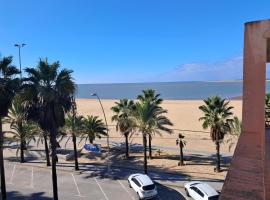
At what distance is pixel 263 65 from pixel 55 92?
1380 centimetres

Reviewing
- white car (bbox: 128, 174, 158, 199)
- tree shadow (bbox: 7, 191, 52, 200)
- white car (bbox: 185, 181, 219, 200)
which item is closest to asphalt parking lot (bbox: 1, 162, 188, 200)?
tree shadow (bbox: 7, 191, 52, 200)

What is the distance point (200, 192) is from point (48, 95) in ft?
38.4

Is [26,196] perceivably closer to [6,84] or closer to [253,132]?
[6,84]

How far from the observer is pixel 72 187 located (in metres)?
26.2

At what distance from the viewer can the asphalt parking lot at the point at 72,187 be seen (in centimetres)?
2425

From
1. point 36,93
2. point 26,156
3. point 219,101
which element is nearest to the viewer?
point 36,93

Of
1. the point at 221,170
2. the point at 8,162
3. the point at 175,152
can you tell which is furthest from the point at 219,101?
the point at 8,162

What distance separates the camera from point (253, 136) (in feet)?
32.3

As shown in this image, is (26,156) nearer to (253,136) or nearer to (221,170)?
(221,170)

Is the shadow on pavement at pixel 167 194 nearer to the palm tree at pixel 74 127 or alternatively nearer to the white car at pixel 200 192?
the white car at pixel 200 192

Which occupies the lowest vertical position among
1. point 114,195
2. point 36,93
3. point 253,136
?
point 114,195

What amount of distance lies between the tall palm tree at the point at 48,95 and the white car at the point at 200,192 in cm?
914

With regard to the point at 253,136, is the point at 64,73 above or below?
above

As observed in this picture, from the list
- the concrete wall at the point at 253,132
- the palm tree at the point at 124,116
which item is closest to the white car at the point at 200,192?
the palm tree at the point at 124,116
